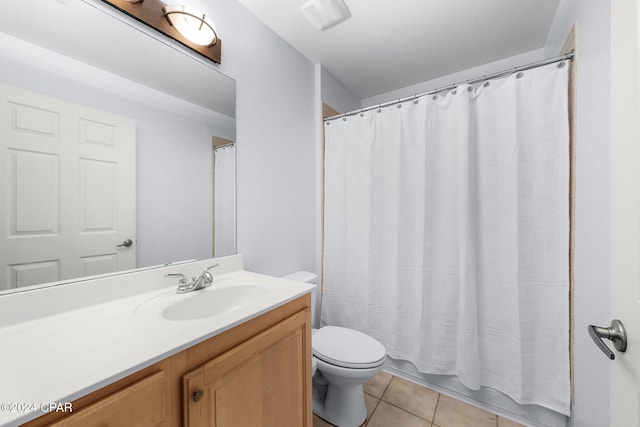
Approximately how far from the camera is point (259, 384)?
2.68ft

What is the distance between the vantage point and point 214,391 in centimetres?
68

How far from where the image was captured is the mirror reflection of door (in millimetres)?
1306

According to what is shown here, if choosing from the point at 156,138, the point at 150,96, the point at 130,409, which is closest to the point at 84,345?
the point at 130,409

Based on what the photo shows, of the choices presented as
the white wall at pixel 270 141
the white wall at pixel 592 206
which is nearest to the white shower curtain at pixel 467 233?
the white wall at pixel 592 206

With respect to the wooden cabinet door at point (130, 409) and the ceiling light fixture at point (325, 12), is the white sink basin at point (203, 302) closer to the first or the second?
the wooden cabinet door at point (130, 409)

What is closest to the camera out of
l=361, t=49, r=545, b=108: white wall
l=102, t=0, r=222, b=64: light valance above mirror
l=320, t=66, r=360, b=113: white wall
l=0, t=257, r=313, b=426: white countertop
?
l=0, t=257, r=313, b=426: white countertop

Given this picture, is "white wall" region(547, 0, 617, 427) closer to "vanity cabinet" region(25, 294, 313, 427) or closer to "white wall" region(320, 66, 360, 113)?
"vanity cabinet" region(25, 294, 313, 427)

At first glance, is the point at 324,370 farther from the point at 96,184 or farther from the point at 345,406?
the point at 96,184

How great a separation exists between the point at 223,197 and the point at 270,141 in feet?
1.65

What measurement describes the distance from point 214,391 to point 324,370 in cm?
78

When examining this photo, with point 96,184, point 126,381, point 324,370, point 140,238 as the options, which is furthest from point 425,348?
point 96,184

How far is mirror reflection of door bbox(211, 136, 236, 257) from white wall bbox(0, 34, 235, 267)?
4 cm

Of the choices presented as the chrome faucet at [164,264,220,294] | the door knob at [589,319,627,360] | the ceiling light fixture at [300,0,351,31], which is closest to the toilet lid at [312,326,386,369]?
the chrome faucet at [164,264,220,294]

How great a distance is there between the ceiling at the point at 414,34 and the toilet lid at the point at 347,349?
1.93 metres
